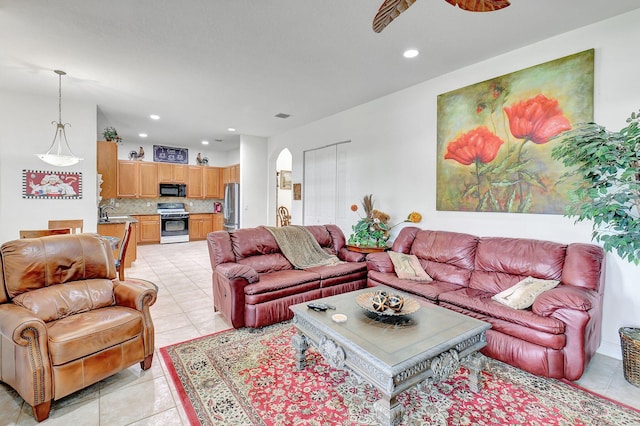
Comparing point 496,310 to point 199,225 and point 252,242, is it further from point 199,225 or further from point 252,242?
point 199,225

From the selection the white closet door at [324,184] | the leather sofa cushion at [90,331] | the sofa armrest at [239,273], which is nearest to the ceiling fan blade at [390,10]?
the sofa armrest at [239,273]

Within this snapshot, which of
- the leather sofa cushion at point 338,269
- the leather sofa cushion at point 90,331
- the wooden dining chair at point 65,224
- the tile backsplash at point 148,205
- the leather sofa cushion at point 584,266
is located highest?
the tile backsplash at point 148,205

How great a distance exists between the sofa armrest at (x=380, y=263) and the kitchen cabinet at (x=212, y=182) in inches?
266

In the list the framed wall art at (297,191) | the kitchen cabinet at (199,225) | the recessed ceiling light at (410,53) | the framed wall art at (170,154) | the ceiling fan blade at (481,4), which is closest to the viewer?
the ceiling fan blade at (481,4)

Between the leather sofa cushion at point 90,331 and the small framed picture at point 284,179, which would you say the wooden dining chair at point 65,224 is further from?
the small framed picture at point 284,179

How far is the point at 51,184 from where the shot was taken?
14.8 feet

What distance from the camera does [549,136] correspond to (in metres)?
2.84

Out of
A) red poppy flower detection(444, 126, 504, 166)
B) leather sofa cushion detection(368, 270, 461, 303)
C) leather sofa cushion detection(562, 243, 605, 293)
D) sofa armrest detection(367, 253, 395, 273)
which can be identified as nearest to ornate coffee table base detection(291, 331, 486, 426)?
leather sofa cushion detection(368, 270, 461, 303)

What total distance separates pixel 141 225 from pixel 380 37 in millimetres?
7818

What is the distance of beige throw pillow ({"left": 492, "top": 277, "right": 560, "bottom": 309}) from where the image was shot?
2366mm

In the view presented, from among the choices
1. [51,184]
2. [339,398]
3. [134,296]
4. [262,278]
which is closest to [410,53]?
[262,278]

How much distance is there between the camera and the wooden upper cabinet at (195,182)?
8703 millimetres

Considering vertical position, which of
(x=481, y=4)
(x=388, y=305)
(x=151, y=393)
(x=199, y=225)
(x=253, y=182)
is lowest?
(x=151, y=393)

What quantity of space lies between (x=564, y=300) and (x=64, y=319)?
3572 mm
